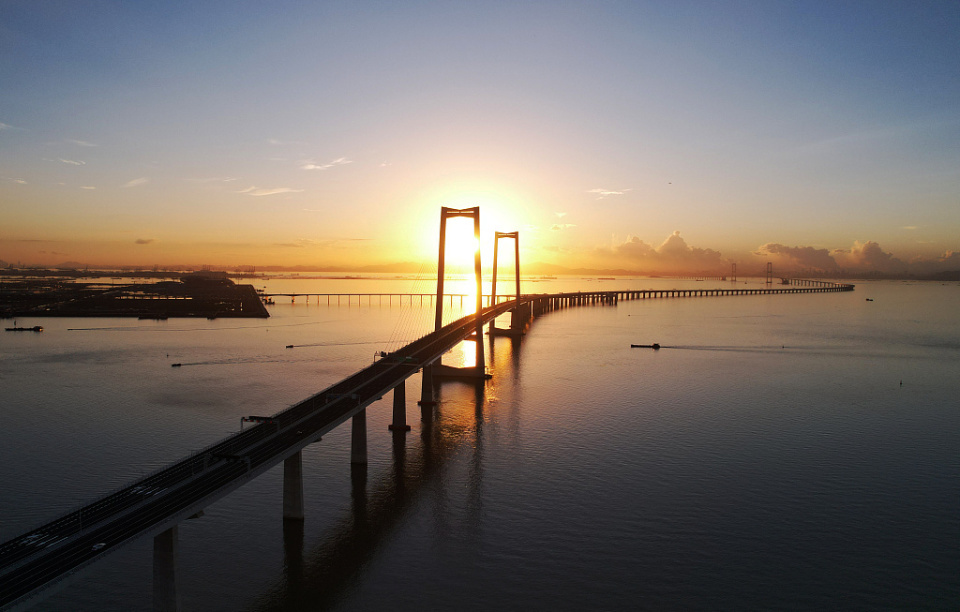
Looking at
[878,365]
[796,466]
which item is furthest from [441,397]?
[878,365]

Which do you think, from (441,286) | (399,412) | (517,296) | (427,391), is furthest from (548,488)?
(517,296)

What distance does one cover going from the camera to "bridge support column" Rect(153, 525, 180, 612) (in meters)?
16.2

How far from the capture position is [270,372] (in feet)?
202

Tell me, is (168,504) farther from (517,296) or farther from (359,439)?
(517,296)

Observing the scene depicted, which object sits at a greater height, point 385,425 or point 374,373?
point 374,373

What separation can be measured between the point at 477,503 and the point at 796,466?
59.4 ft

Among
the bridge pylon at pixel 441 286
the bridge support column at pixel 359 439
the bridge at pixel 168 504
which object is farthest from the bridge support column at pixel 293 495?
the bridge pylon at pixel 441 286

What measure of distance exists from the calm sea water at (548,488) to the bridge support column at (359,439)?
829 mm

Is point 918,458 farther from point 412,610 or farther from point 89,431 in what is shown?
point 89,431

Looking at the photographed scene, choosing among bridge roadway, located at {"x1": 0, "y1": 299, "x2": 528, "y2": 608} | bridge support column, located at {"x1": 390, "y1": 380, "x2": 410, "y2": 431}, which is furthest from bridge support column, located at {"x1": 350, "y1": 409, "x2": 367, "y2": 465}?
bridge support column, located at {"x1": 390, "y1": 380, "x2": 410, "y2": 431}

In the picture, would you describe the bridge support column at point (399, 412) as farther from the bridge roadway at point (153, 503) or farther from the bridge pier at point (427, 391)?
the bridge roadway at point (153, 503)

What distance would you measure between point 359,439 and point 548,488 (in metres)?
10.1

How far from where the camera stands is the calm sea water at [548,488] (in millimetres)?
19766

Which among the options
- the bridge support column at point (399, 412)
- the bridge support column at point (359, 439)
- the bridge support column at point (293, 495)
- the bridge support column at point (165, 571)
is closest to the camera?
the bridge support column at point (165, 571)
